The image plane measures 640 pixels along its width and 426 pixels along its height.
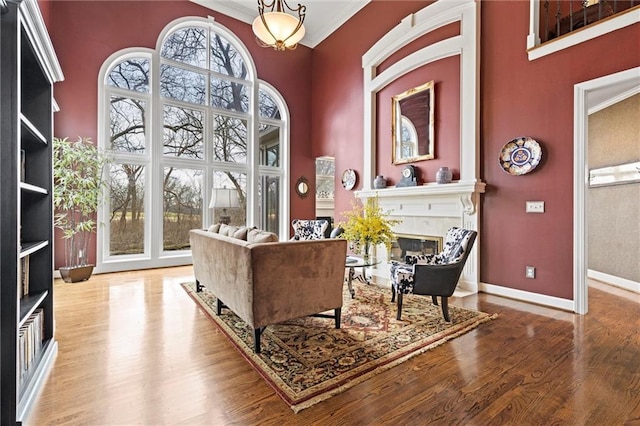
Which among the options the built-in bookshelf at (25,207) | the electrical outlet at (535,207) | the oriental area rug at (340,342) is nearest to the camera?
the built-in bookshelf at (25,207)

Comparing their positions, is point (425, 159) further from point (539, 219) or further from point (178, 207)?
point (178, 207)

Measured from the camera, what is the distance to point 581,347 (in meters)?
2.43

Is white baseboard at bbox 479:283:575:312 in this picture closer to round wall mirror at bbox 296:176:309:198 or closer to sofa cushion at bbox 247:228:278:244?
sofa cushion at bbox 247:228:278:244

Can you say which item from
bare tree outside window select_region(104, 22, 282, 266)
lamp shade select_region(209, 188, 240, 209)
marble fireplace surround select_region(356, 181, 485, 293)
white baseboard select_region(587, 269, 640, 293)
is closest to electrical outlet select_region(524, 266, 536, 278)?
marble fireplace surround select_region(356, 181, 485, 293)

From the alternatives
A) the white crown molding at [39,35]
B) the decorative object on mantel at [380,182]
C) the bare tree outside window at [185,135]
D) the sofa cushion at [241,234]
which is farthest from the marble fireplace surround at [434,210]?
the white crown molding at [39,35]

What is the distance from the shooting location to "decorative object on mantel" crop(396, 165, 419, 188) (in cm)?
483

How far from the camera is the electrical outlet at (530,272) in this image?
365 centimetres

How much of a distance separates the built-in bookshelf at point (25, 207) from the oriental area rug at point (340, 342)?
48.5 inches

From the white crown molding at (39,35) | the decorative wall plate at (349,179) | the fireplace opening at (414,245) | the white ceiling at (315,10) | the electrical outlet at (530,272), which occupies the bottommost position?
the electrical outlet at (530,272)

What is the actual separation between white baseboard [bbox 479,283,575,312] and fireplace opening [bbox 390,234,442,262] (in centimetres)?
81

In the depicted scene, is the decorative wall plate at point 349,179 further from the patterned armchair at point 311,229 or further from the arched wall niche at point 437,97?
the patterned armchair at point 311,229

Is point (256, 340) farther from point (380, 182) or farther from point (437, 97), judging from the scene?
point (437, 97)

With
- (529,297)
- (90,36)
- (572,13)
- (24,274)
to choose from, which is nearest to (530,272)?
(529,297)

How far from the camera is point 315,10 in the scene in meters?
6.24
